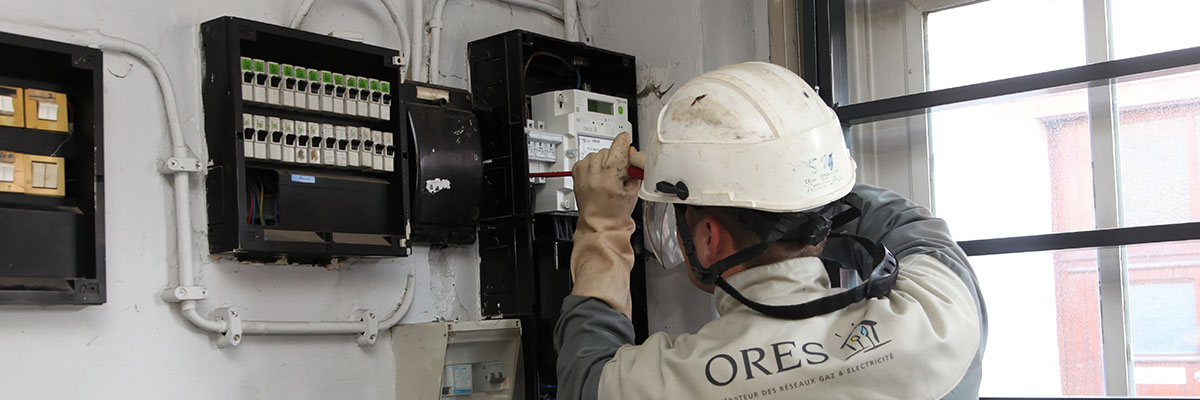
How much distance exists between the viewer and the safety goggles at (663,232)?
1616 millimetres

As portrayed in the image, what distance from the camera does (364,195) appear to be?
2238 millimetres

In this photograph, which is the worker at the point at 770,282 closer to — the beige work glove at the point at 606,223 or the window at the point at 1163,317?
the beige work glove at the point at 606,223

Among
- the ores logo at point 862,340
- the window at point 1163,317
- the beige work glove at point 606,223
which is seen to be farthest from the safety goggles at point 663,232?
the window at point 1163,317

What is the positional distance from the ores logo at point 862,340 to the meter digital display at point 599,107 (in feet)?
4.77

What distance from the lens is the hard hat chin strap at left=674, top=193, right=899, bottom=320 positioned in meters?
1.28

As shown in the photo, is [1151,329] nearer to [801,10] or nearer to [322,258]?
[801,10]

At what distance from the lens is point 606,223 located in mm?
1586

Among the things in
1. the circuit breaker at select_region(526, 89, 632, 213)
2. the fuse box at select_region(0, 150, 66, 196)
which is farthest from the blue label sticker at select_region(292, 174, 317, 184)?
the circuit breaker at select_region(526, 89, 632, 213)

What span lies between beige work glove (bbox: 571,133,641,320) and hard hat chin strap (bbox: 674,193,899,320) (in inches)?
5.6

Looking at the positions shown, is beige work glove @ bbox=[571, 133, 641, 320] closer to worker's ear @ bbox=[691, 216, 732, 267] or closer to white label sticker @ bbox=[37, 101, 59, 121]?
worker's ear @ bbox=[691, 216, 732, 267]

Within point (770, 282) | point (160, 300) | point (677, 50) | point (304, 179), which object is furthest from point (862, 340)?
point (677, 50)

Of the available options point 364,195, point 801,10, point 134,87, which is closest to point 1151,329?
point 801,10

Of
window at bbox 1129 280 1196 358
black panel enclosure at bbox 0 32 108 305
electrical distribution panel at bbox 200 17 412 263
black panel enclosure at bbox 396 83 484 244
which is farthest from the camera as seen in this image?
black panel enclosure at bbox 396 83 484 244

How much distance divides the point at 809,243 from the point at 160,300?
50.5 inches
